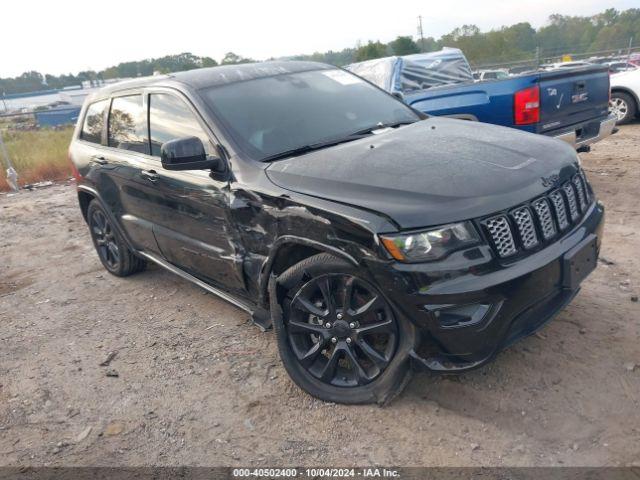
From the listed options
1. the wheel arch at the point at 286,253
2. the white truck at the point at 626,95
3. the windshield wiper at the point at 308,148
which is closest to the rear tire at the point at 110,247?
the wheel arch at the point at 286,253

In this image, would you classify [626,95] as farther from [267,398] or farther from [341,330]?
[267,398]

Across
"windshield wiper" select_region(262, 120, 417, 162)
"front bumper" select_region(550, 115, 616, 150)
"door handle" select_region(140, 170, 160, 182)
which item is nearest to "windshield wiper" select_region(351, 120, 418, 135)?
"windshield wiper" select_region(262, 120, 417, 162)

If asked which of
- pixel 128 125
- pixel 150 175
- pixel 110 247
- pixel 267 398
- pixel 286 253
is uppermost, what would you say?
pixel 128 125

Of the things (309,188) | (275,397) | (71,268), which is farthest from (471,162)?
(71,268)

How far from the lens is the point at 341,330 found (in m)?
2.86

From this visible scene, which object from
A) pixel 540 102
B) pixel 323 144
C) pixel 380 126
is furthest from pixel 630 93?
pixel 323 144

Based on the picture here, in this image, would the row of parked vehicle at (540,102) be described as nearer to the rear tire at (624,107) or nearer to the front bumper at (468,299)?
the front bumper at (468,299)

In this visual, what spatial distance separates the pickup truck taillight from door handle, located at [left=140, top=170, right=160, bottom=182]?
367 cm

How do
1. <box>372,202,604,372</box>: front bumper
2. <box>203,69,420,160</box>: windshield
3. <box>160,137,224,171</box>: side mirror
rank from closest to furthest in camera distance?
1. <box>372,202,604,372</box>: front bumper
2. <box>160,137,224,171</box>: side mirror
3. <box>203,69,420,160</box>: windshield

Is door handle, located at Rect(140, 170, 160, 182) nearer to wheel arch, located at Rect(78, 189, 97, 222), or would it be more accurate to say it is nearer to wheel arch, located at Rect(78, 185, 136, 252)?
wheel arch, located at Rect(78, 185, 136, 252)

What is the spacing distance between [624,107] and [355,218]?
975 cm

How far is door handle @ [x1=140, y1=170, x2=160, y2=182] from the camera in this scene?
390cm

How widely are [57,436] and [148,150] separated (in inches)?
80.2

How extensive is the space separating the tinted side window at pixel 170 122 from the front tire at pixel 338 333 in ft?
3.61
